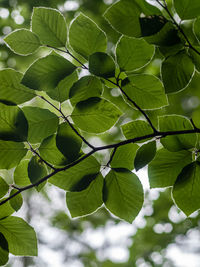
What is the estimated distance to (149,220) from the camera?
8.79 ft

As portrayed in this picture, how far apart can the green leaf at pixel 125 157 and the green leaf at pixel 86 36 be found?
20cm

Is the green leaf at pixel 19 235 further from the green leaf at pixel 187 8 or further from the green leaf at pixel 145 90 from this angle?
the green leaf at pixel 187 8

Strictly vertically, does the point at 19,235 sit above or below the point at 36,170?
below

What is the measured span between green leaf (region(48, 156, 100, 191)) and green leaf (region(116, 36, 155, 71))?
0.67 ft

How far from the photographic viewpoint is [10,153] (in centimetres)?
57

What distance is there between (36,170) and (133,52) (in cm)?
30

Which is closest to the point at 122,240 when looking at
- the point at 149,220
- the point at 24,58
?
the point at 149,220

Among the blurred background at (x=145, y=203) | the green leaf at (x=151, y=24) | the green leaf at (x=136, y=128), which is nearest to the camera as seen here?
the green leaf at (x=151, y=24)

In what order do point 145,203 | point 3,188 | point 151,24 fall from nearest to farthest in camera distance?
point 151,24, point 3,188, point 145,203

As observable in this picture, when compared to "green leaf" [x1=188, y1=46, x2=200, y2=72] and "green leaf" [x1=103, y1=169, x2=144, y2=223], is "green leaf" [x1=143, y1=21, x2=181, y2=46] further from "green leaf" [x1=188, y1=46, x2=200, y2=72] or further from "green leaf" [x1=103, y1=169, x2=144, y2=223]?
"green leaf" [x1=103, y1=169, x2=144, y2=223]

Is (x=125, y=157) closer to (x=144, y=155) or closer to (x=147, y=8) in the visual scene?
(x=144, y=155)

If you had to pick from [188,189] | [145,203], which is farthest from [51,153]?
[145,203]

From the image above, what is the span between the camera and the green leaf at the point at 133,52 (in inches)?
20.9

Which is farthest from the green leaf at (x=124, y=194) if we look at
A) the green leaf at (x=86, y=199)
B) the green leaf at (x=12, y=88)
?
the green leaf at (x=12, y=88)
